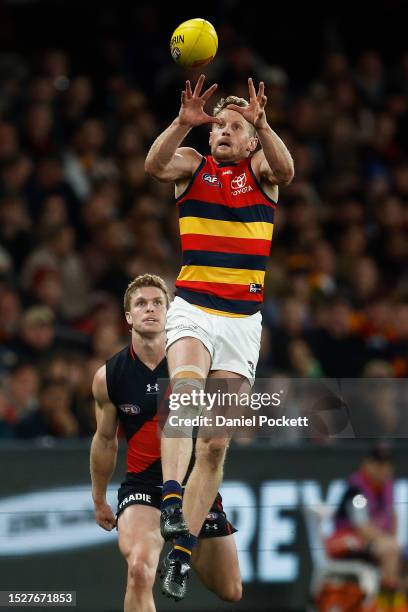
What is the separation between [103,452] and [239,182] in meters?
2.09

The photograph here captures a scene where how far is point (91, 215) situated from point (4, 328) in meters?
2.14

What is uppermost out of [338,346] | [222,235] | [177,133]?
[338,346]

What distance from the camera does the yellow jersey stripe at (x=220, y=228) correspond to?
819cm

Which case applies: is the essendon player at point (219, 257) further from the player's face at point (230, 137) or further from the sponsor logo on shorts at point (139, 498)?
the sponsor logo on shorts at point (139, 498)

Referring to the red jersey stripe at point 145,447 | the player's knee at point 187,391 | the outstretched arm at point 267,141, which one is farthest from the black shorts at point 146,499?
the outstretched arm at point 267,141

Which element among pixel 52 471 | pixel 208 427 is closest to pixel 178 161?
pixel 208 427

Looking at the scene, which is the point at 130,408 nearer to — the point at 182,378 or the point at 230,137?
the point at 182,378

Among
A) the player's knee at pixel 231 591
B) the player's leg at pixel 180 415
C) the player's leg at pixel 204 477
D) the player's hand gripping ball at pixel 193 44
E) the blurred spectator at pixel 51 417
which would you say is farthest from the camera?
the blurred spectator at pixel 51 417

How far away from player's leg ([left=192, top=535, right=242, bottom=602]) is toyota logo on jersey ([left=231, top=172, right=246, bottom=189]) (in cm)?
258

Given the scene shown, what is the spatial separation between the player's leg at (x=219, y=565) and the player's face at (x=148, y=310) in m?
1.57

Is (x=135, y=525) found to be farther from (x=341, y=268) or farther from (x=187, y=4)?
(x=187, y=4)

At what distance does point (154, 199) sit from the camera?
14.6 metres

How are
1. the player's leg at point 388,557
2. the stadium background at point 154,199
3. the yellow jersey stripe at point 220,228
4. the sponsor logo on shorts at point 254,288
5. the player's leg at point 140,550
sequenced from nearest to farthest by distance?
the yellow jersey stripe at point 220,228 → the sponsor logo on shorts at point 254,288 → the player's leg at point 140,550 → the player's leg at point 388,557 → the stadium background at point 154,199

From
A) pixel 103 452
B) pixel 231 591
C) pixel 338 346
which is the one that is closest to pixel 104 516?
pixel 103 452
